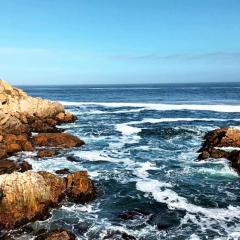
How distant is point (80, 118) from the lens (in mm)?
64625

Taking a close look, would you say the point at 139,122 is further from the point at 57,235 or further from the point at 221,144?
the point at 57,235

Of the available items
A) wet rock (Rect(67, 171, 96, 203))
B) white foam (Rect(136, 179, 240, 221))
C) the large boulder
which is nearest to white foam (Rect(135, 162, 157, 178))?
white foam (Rect(136, 179, 240, 221))

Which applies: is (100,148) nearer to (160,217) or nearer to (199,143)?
(199,143)

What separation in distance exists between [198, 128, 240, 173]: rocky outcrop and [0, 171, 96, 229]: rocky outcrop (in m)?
13.1

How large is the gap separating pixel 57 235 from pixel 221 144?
21.9m

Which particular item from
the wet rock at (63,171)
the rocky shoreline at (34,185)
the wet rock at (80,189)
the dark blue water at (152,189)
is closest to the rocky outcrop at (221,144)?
the dark blue water at (152,189)

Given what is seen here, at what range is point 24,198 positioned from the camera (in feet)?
67.7

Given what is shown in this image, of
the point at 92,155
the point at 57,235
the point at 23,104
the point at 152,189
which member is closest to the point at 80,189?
the point at 152,189

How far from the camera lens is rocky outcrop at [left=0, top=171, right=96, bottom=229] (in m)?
20.0

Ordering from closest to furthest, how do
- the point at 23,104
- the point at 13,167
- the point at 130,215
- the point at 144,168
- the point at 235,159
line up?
the point at 130,215
the point at 13,167
the point at 235,159
the point at 144,168
the point at 23,104

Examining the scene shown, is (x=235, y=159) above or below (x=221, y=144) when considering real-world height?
below

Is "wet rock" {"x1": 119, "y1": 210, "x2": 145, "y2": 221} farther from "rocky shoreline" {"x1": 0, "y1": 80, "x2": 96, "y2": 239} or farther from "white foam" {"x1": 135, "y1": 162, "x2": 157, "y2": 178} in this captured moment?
"white foam" {"x1": 135, "y1": 162, "x2": 157, "y2": 178}

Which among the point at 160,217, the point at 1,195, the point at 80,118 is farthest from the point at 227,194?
the point at 80,118

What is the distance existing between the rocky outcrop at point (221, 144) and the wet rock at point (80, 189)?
1255cm
